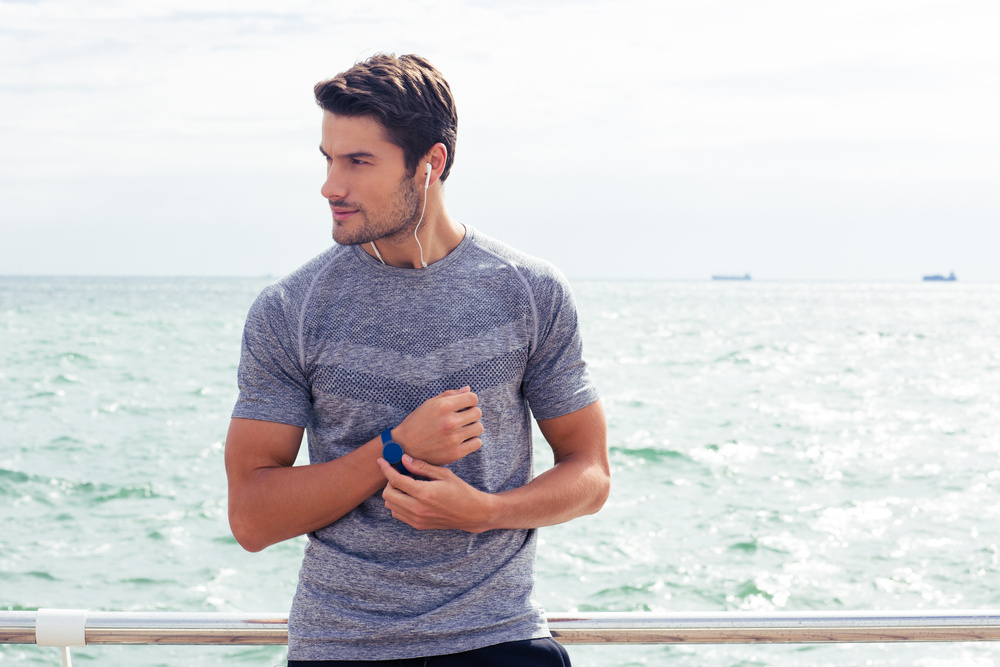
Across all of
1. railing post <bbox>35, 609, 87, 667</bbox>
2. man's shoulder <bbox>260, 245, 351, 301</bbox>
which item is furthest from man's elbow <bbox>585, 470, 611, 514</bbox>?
railing post <bbox>35, 609, 87, 667</bbox>

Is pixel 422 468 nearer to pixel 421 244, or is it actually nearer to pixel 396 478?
pixel 396 478

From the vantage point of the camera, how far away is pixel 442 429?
57.9 inches

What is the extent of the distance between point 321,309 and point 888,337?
37320 mm

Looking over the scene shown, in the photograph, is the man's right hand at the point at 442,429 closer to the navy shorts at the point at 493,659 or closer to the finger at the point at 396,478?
the finger at the point at 396,478

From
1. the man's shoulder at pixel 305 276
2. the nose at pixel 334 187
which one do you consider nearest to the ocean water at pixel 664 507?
the man's shoulder at pixel 305 276

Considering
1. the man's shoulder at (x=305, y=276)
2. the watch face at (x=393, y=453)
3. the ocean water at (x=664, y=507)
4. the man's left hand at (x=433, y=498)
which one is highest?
the man's shoulder at (x=305, y=276)

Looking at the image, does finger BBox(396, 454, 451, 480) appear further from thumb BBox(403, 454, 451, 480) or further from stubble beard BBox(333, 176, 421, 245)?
stubble beard BBox(333, 176, 421, 245)

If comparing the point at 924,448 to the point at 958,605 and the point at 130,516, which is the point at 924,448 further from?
the point at 130,516

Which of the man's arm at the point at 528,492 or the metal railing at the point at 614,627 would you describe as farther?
the metal railing at the point at 614,627

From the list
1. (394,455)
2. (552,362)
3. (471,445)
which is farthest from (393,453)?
(552,362)

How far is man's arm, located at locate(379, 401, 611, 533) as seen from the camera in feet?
4.86

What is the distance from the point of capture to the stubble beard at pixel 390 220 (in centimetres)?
159

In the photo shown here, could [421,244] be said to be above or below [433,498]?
above

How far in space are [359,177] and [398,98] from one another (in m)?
0.15
